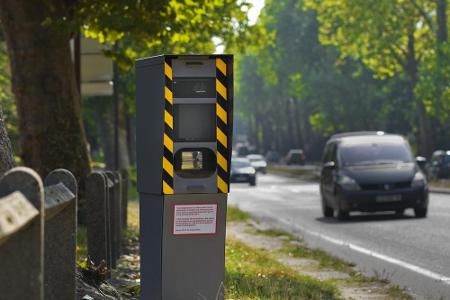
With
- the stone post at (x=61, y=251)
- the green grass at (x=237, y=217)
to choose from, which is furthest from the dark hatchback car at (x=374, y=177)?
the stone post at (x=61, y=251)

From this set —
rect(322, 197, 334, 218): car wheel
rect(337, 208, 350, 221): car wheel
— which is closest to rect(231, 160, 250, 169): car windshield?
rect(322, 197, 334, 218): car wheel

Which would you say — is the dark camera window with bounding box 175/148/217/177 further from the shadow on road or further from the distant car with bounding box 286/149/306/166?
the distant car with bounding box 286/149/306/166

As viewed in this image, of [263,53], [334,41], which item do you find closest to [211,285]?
[263,53]

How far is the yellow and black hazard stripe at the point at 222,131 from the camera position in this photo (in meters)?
8.62

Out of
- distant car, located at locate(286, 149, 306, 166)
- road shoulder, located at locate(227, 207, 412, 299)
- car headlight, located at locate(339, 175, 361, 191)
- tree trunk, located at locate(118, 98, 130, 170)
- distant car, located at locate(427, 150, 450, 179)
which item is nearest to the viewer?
road shoulder, located at locate(227, 207, 412, 299)

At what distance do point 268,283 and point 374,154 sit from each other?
1420cm

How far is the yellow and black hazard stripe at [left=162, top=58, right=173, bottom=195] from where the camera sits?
8492 millimetres

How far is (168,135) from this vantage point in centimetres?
852

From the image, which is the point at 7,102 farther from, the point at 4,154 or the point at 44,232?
the point at 44,232

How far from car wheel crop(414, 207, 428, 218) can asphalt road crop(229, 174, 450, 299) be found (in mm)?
262

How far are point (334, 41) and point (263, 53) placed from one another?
643 cm

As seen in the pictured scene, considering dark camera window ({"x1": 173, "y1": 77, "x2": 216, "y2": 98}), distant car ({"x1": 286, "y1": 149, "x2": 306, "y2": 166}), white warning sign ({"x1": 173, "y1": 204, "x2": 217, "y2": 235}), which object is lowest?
distant car ({"x1": 286, "y1": 149, "x2": 306, "y2": 166})

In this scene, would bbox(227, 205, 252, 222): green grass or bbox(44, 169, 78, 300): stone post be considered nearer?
bbox(44, 169, 78, 300): stone post

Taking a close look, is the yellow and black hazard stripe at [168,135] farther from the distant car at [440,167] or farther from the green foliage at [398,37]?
the distant car at [440,167]
